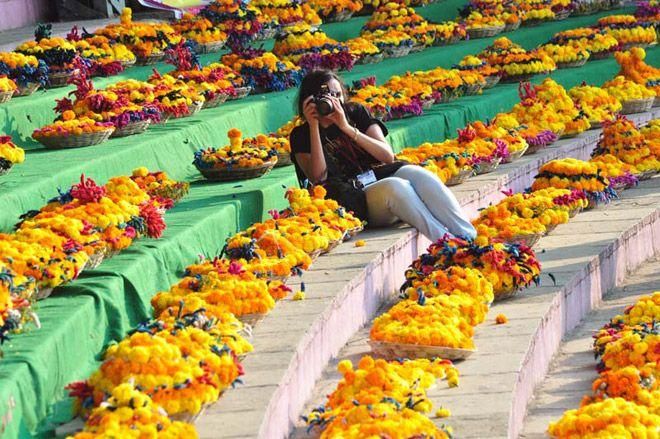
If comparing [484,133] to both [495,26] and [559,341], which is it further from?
[495,26]

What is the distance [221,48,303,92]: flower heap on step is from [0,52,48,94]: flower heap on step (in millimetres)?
2198

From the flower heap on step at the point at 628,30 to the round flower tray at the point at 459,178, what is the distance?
22.2ft

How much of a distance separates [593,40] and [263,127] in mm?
6096

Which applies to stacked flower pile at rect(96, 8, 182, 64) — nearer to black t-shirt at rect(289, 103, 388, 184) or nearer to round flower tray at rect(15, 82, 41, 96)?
round flower tray at rect(15, 82, 41, 96)

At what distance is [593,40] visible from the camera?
15844mm

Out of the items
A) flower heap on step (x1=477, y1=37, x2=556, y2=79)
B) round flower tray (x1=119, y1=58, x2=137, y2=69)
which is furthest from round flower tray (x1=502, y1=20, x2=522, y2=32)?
round flower tray (x1=119, y1=58, x2=137, y2=69)

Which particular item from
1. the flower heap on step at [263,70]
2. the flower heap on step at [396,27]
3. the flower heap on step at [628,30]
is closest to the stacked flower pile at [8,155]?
the flower heap on step at [263,70]

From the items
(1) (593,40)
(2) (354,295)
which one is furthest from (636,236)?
(1) (593,40)

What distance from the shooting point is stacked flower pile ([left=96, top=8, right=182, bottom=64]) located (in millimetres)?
11930

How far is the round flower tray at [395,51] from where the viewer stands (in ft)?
47.9

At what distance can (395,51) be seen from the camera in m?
14.7

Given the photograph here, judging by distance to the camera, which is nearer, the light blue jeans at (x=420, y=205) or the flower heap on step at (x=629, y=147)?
the light blue jeans at (x=420, y=205)

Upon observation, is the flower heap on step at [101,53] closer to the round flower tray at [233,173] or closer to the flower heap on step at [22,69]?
the flower heap on step at [22,69]

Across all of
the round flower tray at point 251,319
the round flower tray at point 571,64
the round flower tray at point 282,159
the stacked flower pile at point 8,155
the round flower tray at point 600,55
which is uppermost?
the stacked flower pile at point 8,155
